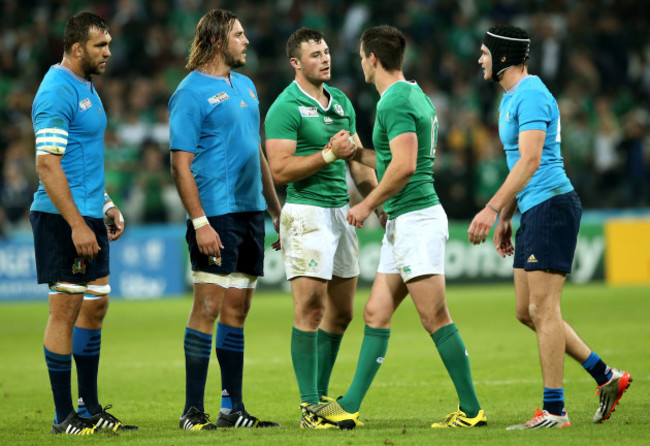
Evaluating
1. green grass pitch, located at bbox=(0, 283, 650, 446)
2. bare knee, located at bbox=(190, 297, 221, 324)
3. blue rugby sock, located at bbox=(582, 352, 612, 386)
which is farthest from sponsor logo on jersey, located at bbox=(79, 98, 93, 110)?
blue rugby sock, located at bbox=(582, 352, 612, 386)

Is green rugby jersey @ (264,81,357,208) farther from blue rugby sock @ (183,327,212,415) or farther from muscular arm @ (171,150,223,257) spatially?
blue rugby sock @ (183,327,212,415)

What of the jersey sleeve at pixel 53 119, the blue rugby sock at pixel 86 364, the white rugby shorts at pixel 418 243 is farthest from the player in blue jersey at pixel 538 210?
the blue rugby sock at pixel 86 364

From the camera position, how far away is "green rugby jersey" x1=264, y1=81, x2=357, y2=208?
6.54 m

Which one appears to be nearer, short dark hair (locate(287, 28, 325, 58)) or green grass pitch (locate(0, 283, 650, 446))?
green grass pitch (locate(0, 283, 650, 446))

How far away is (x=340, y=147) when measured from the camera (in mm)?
6238

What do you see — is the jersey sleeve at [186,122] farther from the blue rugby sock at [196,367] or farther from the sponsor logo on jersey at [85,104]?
the blue rugby sock at [196,367]

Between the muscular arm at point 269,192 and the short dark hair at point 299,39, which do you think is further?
the muscular arm at point 269,192

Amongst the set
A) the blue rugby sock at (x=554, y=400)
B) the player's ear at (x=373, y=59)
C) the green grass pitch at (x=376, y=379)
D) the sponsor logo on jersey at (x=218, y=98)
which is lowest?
the green grass pitch at (x=376, y=379)

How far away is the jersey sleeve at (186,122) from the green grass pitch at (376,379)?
6.15ft

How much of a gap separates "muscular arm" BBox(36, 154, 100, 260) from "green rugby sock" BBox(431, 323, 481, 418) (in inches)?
91.9

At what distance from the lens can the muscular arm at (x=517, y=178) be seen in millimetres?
5871

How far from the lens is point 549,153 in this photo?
247 inches

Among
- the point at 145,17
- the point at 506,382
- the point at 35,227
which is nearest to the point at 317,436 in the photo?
the point at 35,227

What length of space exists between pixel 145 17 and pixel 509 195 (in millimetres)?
18367
